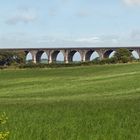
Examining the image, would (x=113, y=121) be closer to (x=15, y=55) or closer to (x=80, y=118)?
(x=80, y=118)

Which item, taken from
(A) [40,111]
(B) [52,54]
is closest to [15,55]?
(B) [52,54]

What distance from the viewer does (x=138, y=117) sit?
733 inches

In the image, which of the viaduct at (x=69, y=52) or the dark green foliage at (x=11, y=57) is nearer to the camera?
the viaduct at (x=69, y=52)

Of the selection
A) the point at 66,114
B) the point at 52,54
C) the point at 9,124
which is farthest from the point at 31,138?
the point at 52,54

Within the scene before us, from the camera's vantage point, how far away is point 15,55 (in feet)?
556

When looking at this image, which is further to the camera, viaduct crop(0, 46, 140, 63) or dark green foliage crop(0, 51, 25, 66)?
dark green foliage crop(0, 51, 25, 66)

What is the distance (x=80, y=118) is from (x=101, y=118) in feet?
2.51

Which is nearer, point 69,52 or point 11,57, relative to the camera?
point 69,52

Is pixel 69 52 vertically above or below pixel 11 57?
above

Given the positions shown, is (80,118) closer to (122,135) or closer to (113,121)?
(113,121)

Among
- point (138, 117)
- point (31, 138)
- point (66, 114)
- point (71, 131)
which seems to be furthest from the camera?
point (66, 114)

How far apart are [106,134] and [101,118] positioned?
14.3 feet

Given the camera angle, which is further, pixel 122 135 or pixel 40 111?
pixel 40 111

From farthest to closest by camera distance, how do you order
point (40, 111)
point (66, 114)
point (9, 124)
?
point (40, 111) → point (66, 114) → point (9, 124)
